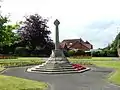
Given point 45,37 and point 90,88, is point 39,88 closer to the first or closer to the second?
point 90,88

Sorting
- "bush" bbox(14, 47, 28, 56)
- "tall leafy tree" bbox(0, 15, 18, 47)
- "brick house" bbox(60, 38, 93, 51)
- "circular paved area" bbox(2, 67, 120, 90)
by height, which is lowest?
"circular paved area" bbox(2, 67, 120, 90)

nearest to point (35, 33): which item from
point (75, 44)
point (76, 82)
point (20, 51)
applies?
point (20, 51)

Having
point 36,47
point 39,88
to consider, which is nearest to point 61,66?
point 39,88

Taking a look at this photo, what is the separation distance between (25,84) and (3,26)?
420cm

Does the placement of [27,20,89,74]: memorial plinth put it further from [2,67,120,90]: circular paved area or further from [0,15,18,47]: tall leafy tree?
[0,15,18,47]: tall leafy tree

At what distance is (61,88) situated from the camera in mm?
22734

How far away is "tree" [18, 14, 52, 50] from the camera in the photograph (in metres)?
95.4

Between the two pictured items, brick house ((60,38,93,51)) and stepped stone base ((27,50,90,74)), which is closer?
stepped stone base ((27,50,90,74))

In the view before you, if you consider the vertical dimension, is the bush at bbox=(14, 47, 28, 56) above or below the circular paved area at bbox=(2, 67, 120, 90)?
above

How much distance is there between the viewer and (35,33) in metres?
96.7

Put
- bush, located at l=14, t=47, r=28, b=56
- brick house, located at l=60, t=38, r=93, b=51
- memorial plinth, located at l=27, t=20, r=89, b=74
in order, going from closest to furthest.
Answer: memorial plinth, located at l=27, t=20, r=89, b=74 → bush, located at l=14, t=47, r=28, b=56 → brick house, located at l=60, t=38, r=93, b=51

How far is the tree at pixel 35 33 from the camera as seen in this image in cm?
9544

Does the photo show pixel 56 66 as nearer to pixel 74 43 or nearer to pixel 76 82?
pixel 76 82

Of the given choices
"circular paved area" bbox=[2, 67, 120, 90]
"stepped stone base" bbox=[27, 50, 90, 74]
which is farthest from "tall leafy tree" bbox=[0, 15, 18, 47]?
"stepped stone base" bbox=[27, 50, 90, 74]
